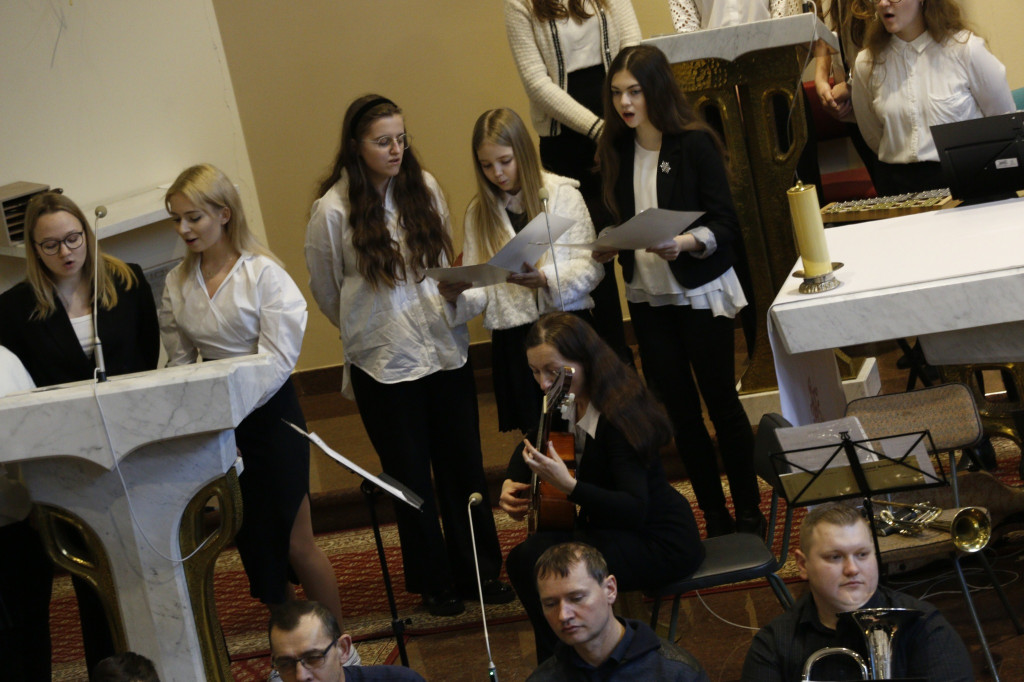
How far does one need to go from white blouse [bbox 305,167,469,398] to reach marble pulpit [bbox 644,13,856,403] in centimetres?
115

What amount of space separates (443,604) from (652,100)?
68.3 inches

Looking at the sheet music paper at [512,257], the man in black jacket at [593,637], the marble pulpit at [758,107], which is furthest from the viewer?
the marble pulpit at [758,107]

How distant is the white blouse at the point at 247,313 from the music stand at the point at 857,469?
1.46 meters

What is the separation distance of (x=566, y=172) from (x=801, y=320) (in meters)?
1.95

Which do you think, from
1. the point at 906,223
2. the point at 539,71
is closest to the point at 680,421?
the point at 906,223

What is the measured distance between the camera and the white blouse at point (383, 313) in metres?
3.86

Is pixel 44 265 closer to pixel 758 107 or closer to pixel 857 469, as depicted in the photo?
pixel 857 469

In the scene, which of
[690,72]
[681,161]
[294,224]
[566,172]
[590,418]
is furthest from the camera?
[294,224]

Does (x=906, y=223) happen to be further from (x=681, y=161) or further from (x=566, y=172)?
(x=566, y=172)

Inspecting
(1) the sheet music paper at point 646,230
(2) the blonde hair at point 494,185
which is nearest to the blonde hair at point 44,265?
(2) the blonde hair at point 494,185

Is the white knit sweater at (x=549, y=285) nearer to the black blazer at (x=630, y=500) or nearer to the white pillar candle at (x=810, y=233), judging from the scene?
the black blazer at (x=630, y=500)

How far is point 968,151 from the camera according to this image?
11.4 feet

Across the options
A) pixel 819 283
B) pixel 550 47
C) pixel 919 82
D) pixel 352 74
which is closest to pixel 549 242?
pixel 819 283

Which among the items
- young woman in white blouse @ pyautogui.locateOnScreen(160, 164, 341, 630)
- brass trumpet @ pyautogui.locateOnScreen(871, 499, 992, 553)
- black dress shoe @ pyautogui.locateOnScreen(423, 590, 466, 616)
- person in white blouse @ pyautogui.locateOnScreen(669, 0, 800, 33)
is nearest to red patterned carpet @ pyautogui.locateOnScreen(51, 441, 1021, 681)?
black dress shoe @ pyautogui.locateOnScreen(423, 590, 466, 616)
